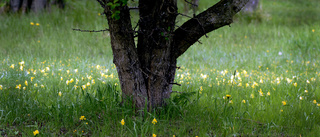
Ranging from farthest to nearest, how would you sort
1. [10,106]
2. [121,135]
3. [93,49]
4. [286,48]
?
[286,48]
[93,49]
[10,106]
[121,135]

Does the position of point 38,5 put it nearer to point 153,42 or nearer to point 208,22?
point 153,42

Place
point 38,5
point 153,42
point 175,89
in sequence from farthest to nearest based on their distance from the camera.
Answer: point 38,5
point 175,89
point 153,42

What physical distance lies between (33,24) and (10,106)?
21.5ft

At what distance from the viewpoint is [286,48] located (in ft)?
28.1

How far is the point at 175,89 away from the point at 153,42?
159 cm

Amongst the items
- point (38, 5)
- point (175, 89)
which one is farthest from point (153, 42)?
point (38, 5)

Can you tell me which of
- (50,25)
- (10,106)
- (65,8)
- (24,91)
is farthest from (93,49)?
(10,106)

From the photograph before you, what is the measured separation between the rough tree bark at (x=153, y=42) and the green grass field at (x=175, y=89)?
234mm

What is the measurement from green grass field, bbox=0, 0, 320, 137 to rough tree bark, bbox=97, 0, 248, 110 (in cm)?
23

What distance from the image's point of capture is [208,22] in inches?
124

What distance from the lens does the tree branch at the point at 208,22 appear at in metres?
3.12

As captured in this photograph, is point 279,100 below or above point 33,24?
below

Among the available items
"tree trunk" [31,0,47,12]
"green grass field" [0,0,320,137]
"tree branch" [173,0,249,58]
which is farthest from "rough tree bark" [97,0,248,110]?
"tree trunk" [31,0,47,12]

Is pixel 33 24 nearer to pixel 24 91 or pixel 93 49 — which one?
pixel 93 49
